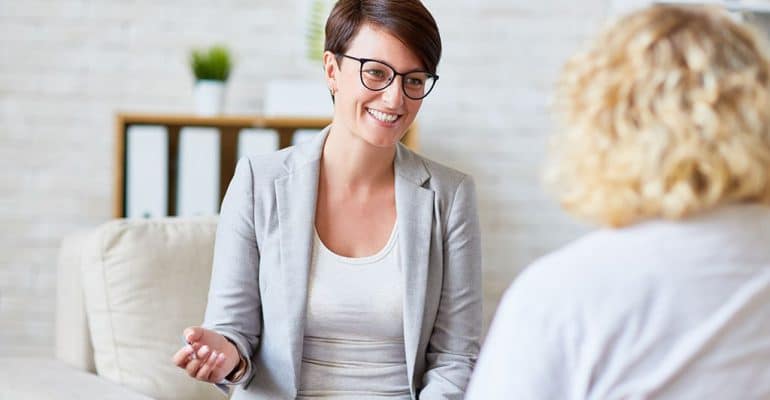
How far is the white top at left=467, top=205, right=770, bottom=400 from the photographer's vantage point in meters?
0.89

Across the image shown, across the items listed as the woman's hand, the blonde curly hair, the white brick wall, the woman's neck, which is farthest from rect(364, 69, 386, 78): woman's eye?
the white brick wall

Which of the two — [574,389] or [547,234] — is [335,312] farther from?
[547,234]

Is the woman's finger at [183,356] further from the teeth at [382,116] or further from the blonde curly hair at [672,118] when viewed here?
the blonde curly hair at [672,118]

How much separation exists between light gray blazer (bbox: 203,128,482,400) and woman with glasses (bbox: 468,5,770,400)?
2.60 ft

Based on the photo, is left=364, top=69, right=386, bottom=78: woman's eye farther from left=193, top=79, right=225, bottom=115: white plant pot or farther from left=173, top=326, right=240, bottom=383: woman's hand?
left=193, top=79, right=225, bottom=115: white plant pot

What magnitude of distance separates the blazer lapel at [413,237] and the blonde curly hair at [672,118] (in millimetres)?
788

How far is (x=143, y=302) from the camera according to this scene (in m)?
2.02

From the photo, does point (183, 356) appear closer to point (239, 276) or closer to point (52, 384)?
point (239, 276)

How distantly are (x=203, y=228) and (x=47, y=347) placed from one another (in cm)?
150

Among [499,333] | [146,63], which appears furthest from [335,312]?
[146,63]

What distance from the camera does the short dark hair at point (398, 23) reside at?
174 centimetres

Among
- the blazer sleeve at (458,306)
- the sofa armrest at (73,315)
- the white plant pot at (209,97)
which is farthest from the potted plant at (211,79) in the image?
the blazer sleeve at (458,306)

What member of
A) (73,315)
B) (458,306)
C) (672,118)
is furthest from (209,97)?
(672,118)

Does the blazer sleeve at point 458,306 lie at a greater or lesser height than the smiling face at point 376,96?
lesser
